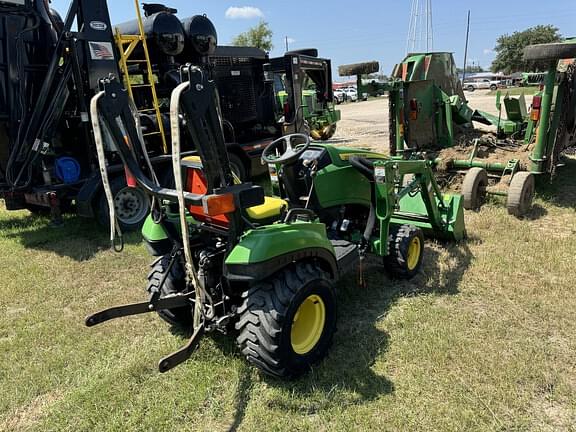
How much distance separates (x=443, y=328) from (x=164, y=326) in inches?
85.0

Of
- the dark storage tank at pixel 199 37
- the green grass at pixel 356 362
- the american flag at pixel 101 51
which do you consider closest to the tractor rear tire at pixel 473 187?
the green grass at pixel 356 362

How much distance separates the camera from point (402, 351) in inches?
121

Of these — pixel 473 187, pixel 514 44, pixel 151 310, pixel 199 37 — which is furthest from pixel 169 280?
pixel 514 44

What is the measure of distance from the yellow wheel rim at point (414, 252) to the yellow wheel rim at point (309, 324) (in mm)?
1505

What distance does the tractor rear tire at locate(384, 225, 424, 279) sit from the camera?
4074 millimetres

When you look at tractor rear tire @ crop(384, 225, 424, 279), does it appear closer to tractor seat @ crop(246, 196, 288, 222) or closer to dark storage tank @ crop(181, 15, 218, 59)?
tractor seat @ crop(246, 196, 288, 222)

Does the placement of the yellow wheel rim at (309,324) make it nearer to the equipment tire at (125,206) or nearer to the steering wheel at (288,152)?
the steering wheel at (288,152)

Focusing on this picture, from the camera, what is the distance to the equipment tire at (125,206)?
5.97m

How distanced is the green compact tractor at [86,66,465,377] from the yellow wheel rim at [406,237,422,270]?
0.22 m

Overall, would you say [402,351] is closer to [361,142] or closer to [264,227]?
[264,227]

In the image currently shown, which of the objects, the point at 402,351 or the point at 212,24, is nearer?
the point at 402,351

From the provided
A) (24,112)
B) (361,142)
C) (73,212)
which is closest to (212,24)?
(24,112)

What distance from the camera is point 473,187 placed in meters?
5.91

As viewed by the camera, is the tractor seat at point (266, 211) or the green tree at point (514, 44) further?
the green tree at point (514, 44)
